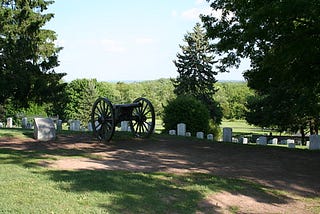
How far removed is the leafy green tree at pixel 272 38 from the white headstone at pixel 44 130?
5.92m

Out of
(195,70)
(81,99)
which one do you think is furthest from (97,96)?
(195,70)

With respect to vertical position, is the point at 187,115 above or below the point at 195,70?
below

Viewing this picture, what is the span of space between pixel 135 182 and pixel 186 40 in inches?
1353

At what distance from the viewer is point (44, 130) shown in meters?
12.5

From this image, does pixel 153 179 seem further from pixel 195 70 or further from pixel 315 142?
pixel 195 70

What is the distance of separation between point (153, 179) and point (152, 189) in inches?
27.3

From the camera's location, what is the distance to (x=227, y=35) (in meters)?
11.7

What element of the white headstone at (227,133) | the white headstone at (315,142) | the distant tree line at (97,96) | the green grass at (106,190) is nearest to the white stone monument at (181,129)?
the white headstone at (227,133)

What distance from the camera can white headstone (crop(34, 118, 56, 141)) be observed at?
12445mm

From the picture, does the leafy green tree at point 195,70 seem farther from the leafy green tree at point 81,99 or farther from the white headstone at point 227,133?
the white headstone at point 227,133

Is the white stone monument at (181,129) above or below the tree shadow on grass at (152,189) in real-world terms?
above

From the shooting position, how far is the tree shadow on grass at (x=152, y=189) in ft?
19.5

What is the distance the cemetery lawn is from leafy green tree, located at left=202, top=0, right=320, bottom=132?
2524mm

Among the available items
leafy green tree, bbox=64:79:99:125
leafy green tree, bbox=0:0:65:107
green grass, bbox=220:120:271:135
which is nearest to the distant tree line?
leafy green tree, bbox=64:79:99:125
